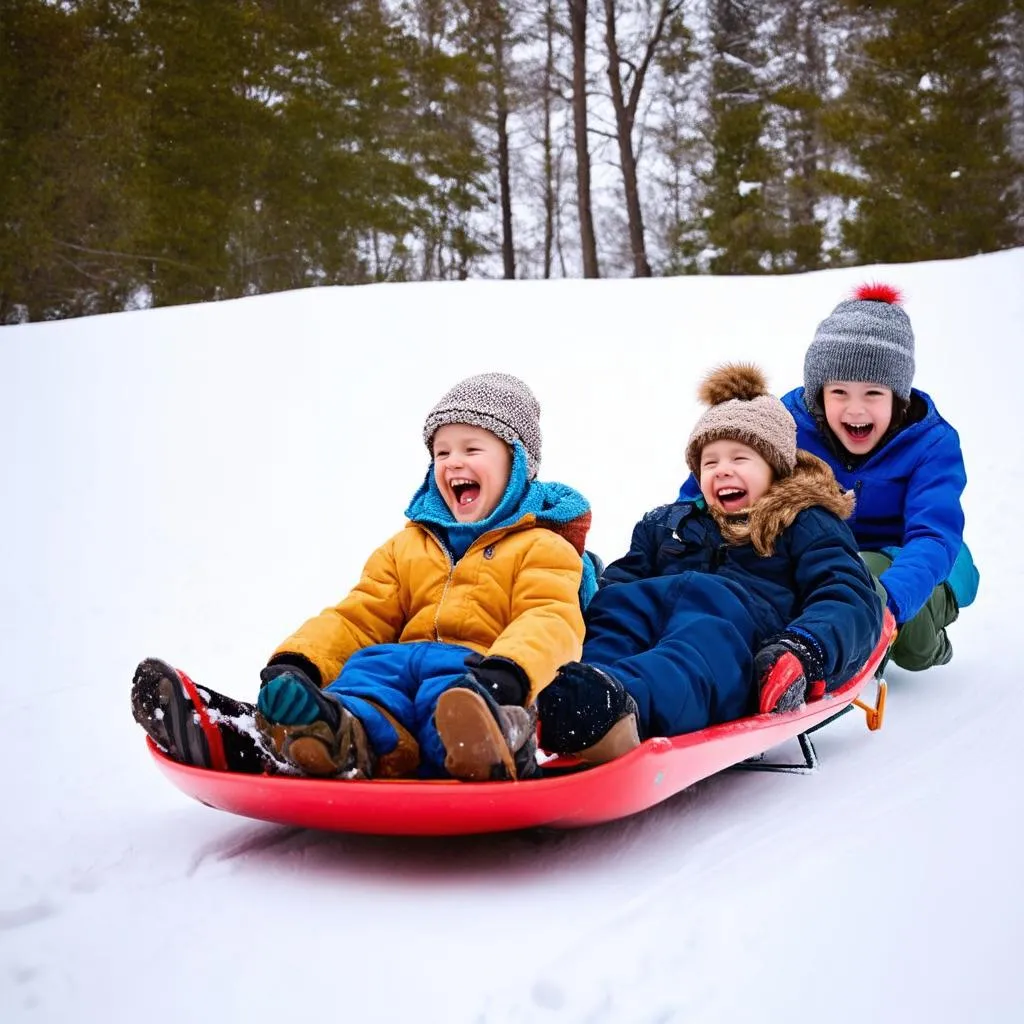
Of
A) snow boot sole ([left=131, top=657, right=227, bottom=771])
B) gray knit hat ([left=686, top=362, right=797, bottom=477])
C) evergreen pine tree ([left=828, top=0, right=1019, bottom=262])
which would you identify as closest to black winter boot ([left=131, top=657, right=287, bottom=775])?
snow boot sole ([left=131, top=657, right=227, bottom=771])

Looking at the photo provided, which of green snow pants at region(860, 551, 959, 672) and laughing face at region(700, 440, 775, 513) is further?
green snow pants at region(860, 551, 959, 672)

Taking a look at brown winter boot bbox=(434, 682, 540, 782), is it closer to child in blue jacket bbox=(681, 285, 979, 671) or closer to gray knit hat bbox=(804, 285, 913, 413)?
child in blue jacket bbox=(681, 285, 979, 671)

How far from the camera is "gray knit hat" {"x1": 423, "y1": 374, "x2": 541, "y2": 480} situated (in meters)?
2.85

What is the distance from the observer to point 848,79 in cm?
1722

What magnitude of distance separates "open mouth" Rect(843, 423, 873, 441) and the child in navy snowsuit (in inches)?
25.8

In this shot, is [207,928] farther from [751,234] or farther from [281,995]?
[751,234]

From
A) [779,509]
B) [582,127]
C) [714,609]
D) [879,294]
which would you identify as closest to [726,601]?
[714,609]

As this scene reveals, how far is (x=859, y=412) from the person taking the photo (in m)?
3.77

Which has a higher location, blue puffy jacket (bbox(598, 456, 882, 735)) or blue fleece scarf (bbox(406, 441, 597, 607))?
blue fleece scarf (bbox(406, 441, 597, 607))

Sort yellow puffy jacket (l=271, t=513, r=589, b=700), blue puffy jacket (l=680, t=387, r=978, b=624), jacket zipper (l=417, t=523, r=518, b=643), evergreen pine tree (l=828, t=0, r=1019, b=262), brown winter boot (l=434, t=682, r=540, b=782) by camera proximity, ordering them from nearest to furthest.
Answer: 1. brown winter boot (l=434, t=682, r=540, b=782)
2. yellow puffy jacket (l=271, t=513, r=589, b=700)
3. jacket zipper (l=417, t=523, r=518, b=643)
4. blue puffy jacket (l=680, t=387, r=978, b=624)
5. evergreen pine tree (l=828, t=0, r=1019, b=262)

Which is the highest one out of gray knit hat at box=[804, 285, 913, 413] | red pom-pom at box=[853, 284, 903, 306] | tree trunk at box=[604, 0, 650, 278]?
tree trunk at box=[604, 0, 650, 278]

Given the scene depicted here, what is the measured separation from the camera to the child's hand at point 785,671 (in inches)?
96.6

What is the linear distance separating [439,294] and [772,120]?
10206mm

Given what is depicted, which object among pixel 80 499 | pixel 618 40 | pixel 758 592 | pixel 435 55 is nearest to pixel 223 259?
pixel 435 55
